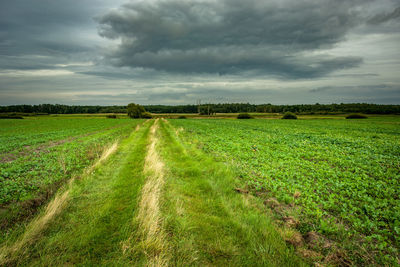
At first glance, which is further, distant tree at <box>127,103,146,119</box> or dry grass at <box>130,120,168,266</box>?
distant tree at <box>127,103,146,119</box>

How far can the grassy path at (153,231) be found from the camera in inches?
144

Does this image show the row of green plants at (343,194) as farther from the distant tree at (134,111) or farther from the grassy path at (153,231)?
the distant tree at (134,111)

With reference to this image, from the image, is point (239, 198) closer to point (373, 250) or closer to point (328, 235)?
point (328, 235)

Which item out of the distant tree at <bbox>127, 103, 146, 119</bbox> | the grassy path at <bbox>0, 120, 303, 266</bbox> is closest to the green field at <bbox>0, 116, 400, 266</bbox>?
the grassy path at <bbox>0, 120, 303, 266</bbox>

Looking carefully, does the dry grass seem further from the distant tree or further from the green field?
the distant tree

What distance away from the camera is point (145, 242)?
3.92 m

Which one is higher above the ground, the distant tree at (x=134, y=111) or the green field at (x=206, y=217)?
the distant tree at (x=134, y=111)

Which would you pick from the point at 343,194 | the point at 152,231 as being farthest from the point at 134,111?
the point at 343,194

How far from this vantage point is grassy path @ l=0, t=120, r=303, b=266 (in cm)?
365

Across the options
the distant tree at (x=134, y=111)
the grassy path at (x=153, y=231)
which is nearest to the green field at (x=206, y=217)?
the grassy path at (x=153, y=231)

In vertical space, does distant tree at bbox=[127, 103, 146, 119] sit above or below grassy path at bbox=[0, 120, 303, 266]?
above

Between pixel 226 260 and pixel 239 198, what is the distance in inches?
116

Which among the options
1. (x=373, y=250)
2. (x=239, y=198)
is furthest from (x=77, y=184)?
(x=373, y=250)

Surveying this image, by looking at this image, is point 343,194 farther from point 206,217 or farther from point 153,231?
point 153,231
